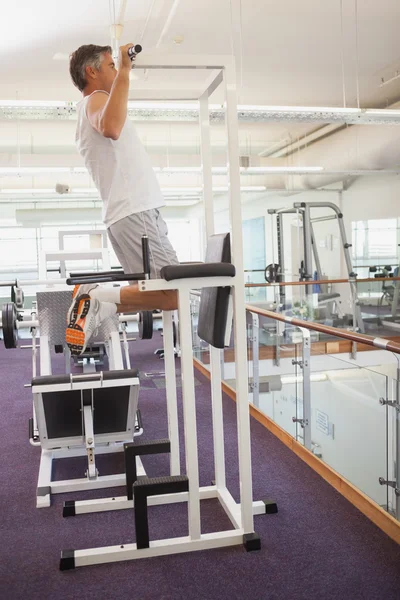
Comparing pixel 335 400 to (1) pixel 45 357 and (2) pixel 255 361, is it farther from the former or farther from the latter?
(1) pixel 45 357

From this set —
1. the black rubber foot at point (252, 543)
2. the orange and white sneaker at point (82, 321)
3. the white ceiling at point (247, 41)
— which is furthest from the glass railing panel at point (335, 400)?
the white ceiling at point (247, 41)

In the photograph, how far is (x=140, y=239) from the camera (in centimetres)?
234

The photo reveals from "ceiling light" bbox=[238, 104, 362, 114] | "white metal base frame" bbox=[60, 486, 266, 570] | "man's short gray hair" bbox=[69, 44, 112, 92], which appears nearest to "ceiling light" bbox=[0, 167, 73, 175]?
"ceiling light" bbox=[238, 104, 362, 114]

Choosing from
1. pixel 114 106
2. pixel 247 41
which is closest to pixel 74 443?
pixel 114 106

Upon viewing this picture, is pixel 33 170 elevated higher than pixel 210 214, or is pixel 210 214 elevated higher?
pixel 33 170

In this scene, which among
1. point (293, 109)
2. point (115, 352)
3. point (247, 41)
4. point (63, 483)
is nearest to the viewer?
point (63, 483)

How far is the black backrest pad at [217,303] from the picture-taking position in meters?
2.25

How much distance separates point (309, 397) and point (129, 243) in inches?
62.3

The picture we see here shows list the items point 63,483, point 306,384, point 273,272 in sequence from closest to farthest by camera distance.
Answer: point 63,483
point 306,384
point 273,272

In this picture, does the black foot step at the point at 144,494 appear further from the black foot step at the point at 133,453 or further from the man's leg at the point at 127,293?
the man's leg at the point at 127,293

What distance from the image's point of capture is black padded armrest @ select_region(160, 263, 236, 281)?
83.8 inches

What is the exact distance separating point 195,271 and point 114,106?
65 centimetres

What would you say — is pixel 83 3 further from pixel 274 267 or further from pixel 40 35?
pixel 274 267

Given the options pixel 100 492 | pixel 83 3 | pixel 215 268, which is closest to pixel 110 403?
pixel 100 492
